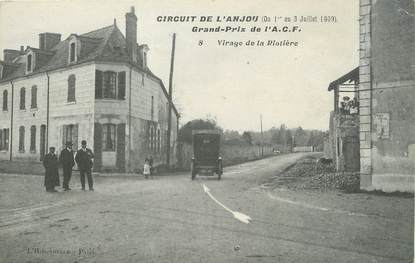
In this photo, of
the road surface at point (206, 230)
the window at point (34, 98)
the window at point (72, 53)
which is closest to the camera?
the road surface at point (206, 230)

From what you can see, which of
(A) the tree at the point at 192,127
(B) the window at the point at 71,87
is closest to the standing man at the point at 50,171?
(B) the window at the point at 71,87

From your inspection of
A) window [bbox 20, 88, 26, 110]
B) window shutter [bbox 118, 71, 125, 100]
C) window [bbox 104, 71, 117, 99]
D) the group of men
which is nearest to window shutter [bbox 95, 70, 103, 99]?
window [bbox 104, 71, 117, 99]

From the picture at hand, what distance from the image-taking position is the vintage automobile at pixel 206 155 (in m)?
18.4

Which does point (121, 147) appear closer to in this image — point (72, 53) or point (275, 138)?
point (72, 53)

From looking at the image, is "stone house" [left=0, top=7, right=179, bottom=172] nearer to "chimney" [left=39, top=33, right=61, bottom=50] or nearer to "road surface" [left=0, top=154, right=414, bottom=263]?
"chimney" [left=39, top=33, right=61, bottom=50]

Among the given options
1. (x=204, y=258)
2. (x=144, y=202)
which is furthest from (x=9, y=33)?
(x=204, y=258)

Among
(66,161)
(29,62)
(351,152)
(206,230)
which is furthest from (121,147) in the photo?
(206,230)

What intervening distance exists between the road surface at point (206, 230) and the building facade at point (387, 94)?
77 cm

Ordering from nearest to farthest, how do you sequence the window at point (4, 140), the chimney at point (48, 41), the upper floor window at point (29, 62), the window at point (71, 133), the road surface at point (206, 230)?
1. the road surface at point (206, 230)
2. the window at point (71, 133)
3. the window at point (4, 140)
4. the upper floor window at point (29, 62)
5. the chimney at point (48, 41)

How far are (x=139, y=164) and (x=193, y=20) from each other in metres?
14.0

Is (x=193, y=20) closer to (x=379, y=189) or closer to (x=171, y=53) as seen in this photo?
(x=171, y=53)

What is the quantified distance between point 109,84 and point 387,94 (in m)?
14.7

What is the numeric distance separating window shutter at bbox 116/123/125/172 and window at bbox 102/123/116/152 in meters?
0.27

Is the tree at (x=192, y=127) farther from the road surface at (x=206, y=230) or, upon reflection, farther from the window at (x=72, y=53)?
the road surface at (x=206, y=230)
